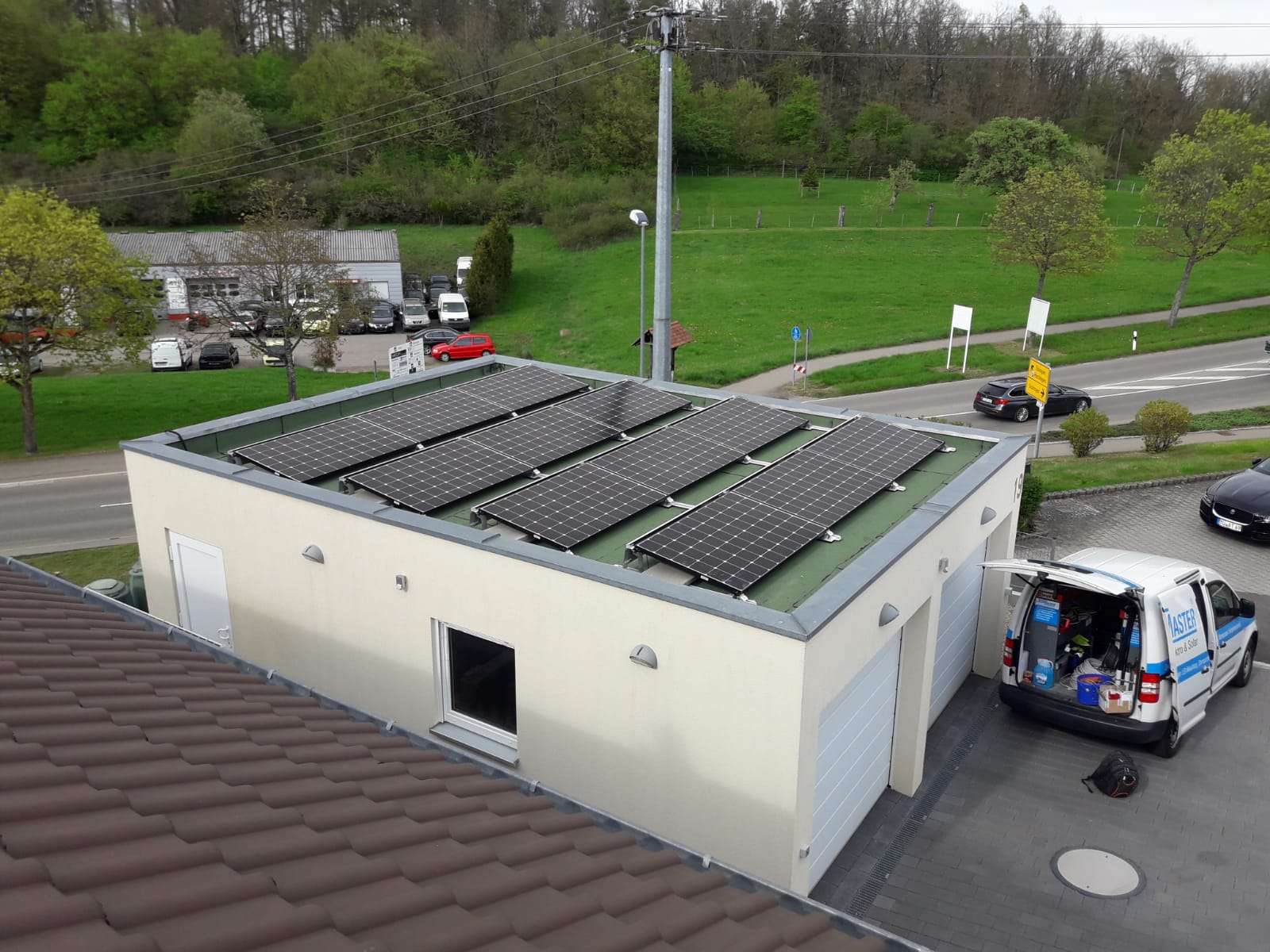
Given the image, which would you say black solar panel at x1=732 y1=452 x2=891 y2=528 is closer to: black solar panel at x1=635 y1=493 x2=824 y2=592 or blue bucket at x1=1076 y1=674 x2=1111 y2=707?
black solar panel at x1=635 y1=493 x2=824 y2=592

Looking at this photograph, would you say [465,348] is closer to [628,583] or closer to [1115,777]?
[1115,777]

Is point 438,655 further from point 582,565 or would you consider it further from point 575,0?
point 575,0

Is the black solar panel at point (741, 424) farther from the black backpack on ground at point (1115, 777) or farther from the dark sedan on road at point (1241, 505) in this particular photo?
the dark sedan on road at point (1241, 505)

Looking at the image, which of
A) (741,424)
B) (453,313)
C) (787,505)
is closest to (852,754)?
(787,505)

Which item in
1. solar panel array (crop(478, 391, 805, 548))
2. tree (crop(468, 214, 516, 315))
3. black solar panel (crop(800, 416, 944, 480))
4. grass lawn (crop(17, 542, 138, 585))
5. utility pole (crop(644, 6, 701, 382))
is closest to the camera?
solar panel array (crop(478, 391, 805, 548))

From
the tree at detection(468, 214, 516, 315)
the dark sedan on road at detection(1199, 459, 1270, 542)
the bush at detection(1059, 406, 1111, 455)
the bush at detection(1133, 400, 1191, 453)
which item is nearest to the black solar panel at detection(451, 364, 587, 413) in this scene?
the dark sedan on road at detection(1199, 459, 1270, 542)

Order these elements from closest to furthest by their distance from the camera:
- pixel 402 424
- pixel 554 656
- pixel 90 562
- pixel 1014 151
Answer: pixel 554 656
pixel 402 424
pixel 90 562
pixel 1014 151
